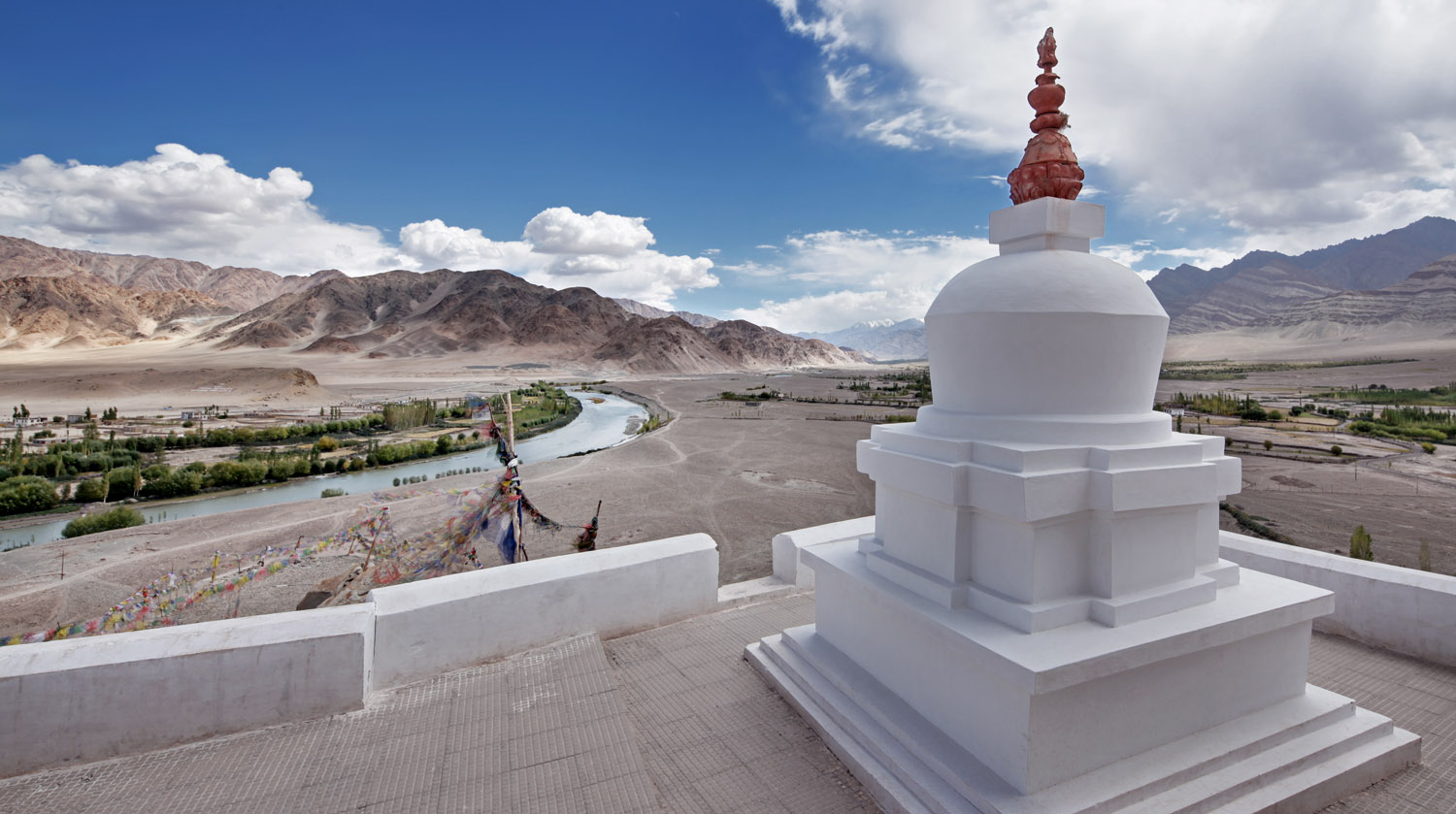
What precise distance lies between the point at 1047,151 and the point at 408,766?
5.00m

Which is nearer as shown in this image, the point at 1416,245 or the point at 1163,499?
the point at 1163,499

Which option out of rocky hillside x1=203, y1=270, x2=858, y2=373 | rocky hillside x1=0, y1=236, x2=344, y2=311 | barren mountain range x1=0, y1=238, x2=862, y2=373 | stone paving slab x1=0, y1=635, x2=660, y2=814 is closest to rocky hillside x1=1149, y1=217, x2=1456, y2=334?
barren mountain range x1=0, y1=238, x2=862, y2=373

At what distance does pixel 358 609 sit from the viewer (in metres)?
3.99

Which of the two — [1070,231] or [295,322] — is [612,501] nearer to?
[1070,231]

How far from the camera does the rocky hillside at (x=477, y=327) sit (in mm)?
91500

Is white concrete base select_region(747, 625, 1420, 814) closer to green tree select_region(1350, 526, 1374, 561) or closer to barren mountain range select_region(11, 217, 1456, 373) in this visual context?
green tree select_region(1350, 526, 1374, 561)

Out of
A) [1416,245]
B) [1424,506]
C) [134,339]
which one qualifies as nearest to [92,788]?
[1424,506]

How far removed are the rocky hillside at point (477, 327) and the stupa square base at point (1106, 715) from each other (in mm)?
84154

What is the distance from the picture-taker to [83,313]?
91.2 m

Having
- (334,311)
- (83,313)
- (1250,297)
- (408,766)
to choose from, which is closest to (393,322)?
(334,311)

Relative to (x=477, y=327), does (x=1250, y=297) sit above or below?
above

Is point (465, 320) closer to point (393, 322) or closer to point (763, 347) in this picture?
point (393, 322)

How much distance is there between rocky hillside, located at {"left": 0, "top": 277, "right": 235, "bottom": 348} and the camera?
8294 centimetres

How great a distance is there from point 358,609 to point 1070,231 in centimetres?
496
